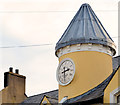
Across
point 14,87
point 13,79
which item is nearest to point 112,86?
point 14,87

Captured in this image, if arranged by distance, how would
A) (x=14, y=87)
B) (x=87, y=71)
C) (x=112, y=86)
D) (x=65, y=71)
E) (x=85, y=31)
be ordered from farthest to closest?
(x=14, y=87)
(x=85, y=31)
(x=65, y=71)
(x=87, y=71)
(x=112, y=86)

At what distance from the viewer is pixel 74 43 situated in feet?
85.5

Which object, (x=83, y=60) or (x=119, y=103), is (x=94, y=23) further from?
(x=119, y=103)

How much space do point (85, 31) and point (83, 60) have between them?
5.99 feet

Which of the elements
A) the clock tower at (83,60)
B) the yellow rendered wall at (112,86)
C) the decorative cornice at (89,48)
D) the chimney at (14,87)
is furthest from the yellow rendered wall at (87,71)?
the chimney at (14,87)

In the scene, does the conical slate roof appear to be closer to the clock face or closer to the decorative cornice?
the decorative cornice

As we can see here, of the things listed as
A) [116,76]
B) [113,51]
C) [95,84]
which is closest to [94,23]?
[113,51]

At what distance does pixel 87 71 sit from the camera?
83.9ft

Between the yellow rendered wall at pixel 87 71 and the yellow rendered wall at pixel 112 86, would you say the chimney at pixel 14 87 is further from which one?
the yellow rendered wall at pixel 112 86

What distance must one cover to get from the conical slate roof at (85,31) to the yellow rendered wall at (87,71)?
27.0 inches

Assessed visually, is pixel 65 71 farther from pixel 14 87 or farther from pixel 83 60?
pixel 14 87

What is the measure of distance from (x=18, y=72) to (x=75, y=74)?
17114 mm

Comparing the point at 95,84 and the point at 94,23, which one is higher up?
the point at 94,23

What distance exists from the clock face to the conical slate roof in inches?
38.6
